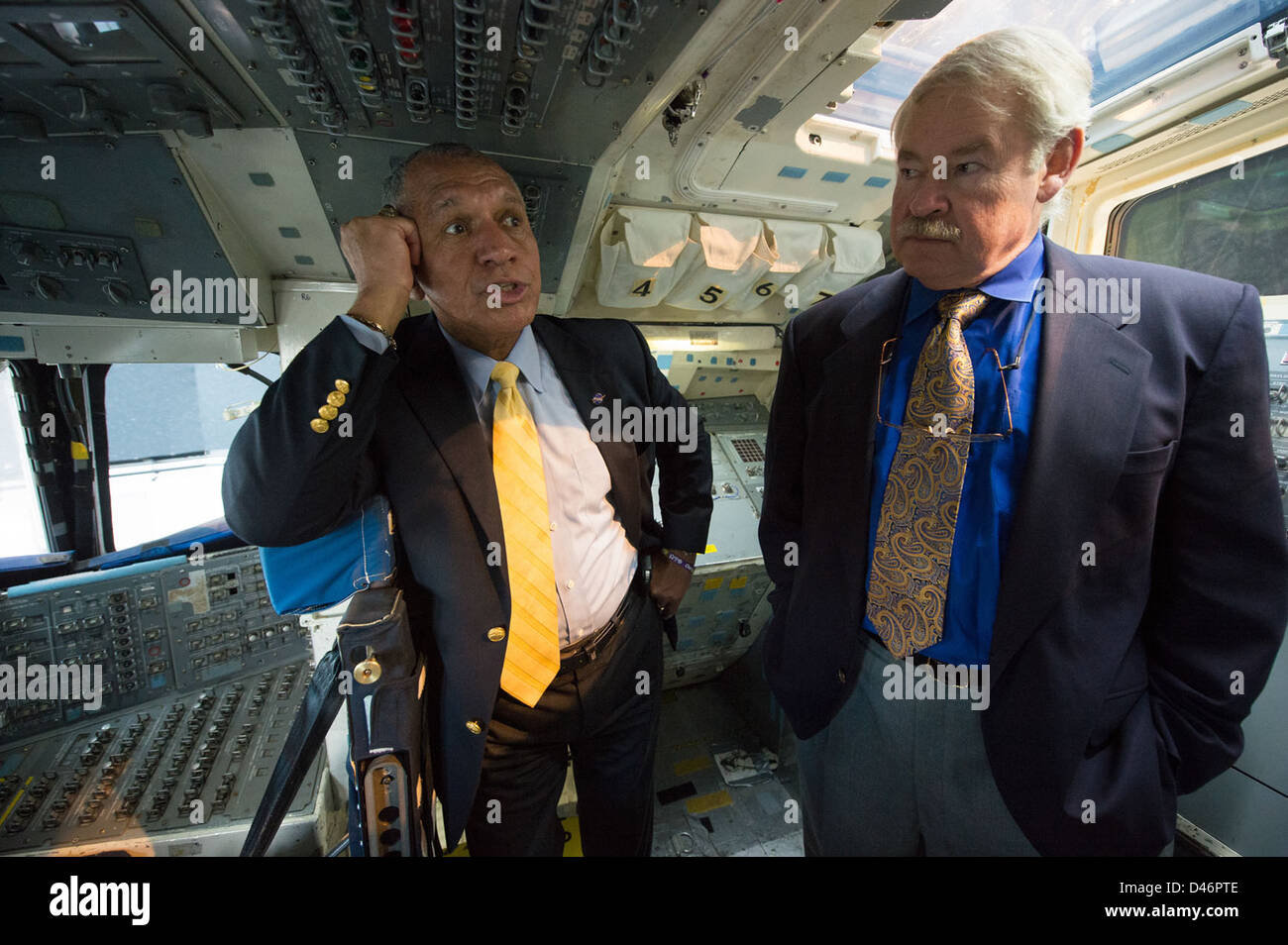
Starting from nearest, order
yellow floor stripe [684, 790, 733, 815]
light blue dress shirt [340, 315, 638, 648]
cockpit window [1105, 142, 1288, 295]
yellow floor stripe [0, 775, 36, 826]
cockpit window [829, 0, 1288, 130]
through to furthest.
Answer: light blue dress shirt [340, 315, 638, 648] → yellow floor stripe [0, 775, 36, 826] → cockpit window [829, 0, 1288, 130] → cockpit window [1105, 142, 1288, 295] → yellow floor stripe [684, 790, 733, 815]

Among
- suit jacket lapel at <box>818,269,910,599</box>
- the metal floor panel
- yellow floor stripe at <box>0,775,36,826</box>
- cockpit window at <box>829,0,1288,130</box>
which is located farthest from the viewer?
the metal floor panel

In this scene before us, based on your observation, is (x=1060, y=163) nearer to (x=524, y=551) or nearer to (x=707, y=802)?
(x=524, y=551)

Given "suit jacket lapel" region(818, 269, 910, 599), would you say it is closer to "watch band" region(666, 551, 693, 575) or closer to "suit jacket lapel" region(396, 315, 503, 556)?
"watch band" region(666, 551, 693, 575)

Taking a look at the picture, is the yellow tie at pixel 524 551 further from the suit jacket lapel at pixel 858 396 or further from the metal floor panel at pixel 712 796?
the metal floor panel at pixel 712 796

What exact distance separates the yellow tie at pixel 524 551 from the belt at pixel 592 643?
0.26 ft

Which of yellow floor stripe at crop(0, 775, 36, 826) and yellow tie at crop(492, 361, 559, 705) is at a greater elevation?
yellow tie at crop(492, 361, 559, 705)

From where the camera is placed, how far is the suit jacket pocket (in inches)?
43.8

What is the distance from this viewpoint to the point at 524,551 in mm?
1478

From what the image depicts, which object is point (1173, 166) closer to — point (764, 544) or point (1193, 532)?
point (1193, 532)

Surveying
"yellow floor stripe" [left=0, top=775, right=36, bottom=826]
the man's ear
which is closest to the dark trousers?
the man's ear

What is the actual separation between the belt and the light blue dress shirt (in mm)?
20

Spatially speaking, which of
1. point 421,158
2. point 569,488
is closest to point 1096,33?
point 421,158
